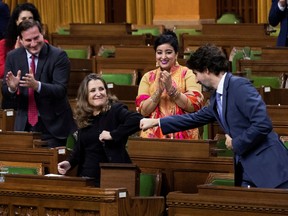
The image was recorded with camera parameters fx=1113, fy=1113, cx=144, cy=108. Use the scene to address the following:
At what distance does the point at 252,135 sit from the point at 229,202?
12.8 inches

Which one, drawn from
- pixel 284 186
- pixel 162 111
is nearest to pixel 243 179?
pixel 284 186

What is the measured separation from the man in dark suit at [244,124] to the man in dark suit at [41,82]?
5.62 feet

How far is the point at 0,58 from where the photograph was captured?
27.0ft

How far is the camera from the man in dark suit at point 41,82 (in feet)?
22.6

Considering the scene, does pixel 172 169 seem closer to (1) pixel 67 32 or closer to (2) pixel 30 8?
(2) pixel 30 8

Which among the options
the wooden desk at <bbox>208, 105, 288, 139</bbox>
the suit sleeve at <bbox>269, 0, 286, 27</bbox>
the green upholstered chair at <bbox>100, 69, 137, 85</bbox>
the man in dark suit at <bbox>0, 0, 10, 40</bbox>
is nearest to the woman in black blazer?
the wooden desk at <bbox>208, 105, 288, 139</bbox>

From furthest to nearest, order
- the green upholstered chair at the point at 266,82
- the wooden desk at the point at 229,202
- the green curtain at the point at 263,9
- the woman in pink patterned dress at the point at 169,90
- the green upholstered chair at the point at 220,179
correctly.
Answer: the green curtain at the point at 263,9, the green upholstered chair at the point at 266,82, the woman in pink patterned dress at the point at 169,90, the green upholstered chair at the point at 220,179, the wooden desk at the point at 229,202

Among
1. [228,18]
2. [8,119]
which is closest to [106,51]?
[228,18]

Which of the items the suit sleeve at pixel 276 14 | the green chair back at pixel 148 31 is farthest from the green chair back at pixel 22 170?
the green chair back at pixel 148 31

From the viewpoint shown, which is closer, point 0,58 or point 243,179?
point 243,179

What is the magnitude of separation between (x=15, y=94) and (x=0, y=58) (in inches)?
52.6

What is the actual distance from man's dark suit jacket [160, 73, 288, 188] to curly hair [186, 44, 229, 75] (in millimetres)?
66

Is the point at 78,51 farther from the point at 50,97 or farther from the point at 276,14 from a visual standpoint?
the point at 50,97

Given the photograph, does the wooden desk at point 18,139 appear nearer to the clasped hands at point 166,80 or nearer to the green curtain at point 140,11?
the clasped hands at point 166,80
